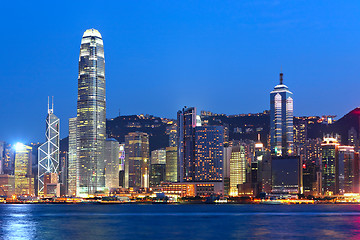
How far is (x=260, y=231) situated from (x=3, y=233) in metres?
49.9

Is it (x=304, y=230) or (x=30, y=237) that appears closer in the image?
(x=30, y=237)

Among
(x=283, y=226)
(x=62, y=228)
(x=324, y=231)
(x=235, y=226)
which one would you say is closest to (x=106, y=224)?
(x=62, y=228)

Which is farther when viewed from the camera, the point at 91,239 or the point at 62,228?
the point at 62,228

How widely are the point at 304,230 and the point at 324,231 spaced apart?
4.34 metres

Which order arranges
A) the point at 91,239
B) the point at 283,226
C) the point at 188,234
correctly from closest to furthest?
the point at 91,239 < the point at 188,234 < the point at 283,226

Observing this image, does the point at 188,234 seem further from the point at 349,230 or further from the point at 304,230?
the point at 349,230

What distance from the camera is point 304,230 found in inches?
4867

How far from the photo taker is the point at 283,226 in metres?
134

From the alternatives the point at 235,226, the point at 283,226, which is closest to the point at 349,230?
the point at 283,226

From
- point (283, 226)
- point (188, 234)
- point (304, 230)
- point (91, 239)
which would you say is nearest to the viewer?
point (91, 239)

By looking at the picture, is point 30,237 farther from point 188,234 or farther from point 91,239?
point 188,234

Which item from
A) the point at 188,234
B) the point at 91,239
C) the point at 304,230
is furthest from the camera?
the point at 304,230

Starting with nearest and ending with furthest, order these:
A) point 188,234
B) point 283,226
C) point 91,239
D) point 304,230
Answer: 1. point 91,239
2. point 188,234
3. point 304,230
4. point 283,226

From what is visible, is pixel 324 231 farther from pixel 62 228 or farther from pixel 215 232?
pixel 62 228
